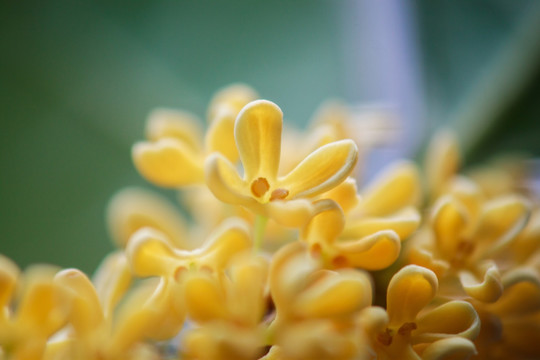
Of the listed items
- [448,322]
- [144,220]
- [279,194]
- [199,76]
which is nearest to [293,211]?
[279,194]

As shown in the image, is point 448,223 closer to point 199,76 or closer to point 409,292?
point 409,292

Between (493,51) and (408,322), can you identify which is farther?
(493,51)

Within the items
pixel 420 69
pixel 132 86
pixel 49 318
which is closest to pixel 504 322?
pixel 49 318

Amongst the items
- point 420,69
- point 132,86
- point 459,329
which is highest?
point 132,86

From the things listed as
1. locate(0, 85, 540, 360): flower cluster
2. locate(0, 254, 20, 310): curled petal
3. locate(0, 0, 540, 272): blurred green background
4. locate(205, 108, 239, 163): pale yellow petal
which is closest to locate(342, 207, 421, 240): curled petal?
locate(0, 85, 540, 360): flower cluster

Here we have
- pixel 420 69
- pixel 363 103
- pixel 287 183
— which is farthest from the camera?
pixel 363 103

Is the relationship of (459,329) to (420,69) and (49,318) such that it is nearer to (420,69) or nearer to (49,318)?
(49,318)

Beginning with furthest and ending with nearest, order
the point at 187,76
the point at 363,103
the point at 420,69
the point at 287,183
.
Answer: the point at 187,76, the point at 363,103, the point at 420,69, the point at 287,183
